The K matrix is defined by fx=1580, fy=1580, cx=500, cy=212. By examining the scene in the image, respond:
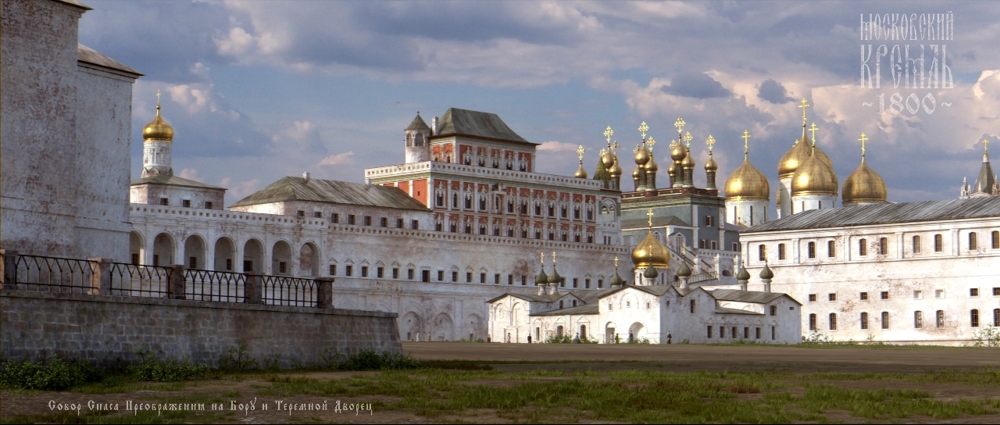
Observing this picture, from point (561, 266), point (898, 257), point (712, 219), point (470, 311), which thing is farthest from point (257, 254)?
point (712, 219)

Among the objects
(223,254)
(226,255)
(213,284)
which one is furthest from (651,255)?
(213,284)

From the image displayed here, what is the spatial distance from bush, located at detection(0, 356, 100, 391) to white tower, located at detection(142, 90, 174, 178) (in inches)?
2377

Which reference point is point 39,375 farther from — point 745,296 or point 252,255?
point 252,255

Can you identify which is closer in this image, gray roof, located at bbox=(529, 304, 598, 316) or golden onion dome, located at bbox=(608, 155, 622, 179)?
gray roof, located at bbox=(529, 304, 598, 316)

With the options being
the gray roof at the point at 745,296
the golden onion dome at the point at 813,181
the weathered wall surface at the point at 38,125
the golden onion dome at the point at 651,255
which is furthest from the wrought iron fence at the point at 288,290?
the golden onion dome at the point at 813,181

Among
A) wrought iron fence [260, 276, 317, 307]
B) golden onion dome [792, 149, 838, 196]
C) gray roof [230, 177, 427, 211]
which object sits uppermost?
golden onion dome [792, 149, 838, 196]

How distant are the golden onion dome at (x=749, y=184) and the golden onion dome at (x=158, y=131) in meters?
45.2

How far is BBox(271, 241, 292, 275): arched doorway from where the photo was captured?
85750 mm

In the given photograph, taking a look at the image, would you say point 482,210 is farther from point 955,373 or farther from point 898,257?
point 955,373

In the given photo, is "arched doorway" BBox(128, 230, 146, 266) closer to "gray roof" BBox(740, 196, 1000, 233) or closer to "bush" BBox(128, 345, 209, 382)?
"gray roof" BBox(740, 196, 1000, 233)

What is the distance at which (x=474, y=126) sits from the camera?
324 ft

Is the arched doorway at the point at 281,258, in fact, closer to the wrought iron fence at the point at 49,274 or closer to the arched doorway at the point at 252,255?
the arched doorway at the point at 252,255

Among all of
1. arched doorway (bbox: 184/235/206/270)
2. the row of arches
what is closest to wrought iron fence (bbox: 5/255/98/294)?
the row of arches

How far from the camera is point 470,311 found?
93375mm
